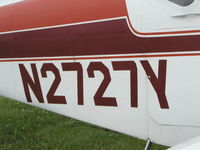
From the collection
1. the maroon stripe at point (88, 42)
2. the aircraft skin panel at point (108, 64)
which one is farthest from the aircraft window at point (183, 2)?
the maroon stripe at point (88, 42)

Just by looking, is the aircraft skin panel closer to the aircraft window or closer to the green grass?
the aircraft window


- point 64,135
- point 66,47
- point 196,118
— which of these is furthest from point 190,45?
point 64,135

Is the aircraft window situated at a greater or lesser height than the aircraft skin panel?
greater

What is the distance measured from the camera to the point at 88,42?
224 cm

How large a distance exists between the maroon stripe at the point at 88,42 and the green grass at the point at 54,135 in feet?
3.71

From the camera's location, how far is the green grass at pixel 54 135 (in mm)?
3866

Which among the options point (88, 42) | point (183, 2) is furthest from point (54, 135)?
point (183, 2)

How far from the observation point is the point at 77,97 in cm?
236

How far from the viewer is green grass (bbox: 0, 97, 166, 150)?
3866 mm

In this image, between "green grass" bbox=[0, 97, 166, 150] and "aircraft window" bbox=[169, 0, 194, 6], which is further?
"green grass" bbox=[0, 97, 166, 150]

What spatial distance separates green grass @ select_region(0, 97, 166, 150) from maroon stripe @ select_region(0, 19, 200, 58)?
1132mm

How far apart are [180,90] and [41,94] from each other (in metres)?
1.12

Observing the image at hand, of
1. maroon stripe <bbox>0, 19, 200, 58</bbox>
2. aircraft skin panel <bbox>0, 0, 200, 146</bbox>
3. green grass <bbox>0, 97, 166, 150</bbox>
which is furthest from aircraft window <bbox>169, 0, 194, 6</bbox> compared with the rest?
green grass <bbox>0, 97, 166, 150</bbox>

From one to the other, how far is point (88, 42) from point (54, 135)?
234 cm
